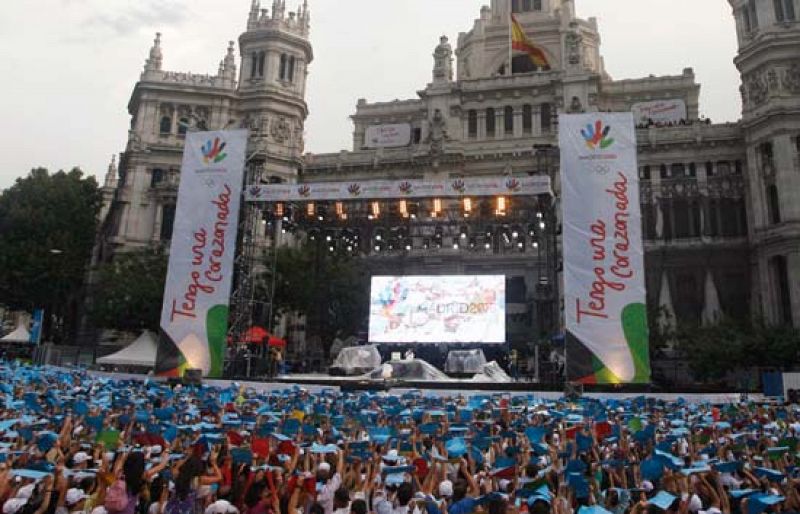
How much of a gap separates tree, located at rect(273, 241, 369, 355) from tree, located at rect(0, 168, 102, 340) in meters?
21.3

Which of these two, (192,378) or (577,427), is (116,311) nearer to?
(192,378)

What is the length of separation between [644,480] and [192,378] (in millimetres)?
24387

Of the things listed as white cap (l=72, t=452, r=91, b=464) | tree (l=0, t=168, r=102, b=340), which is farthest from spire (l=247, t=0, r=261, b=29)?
white cap (l=72, t=452, r=91, b=464)

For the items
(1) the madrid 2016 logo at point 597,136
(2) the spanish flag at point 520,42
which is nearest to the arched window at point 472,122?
(2) the spanish flag at point 520,42

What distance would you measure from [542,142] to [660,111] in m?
13.2

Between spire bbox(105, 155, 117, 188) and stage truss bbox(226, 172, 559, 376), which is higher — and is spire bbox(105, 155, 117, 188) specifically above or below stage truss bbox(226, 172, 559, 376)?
above

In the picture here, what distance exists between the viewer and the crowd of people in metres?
6.46

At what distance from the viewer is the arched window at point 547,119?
178ft

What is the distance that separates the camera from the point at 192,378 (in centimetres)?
2836

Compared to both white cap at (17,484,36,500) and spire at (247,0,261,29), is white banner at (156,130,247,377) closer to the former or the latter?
white cap at (17,484,36,500)

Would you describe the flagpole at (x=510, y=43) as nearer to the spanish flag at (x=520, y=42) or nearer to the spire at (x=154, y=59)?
the spanish flag at (x=520, y=42)

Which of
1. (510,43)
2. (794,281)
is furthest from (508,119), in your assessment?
(794,281)

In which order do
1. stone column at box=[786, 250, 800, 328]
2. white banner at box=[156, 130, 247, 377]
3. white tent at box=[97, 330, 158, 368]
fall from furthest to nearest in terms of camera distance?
stone column at box=[786, 250, 800, 328] < white tent at box=[97, 330, 158, 368] < white banner at box=[156, 130, 247, 377]

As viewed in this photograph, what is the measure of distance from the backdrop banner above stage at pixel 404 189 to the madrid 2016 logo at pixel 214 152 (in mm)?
2302
